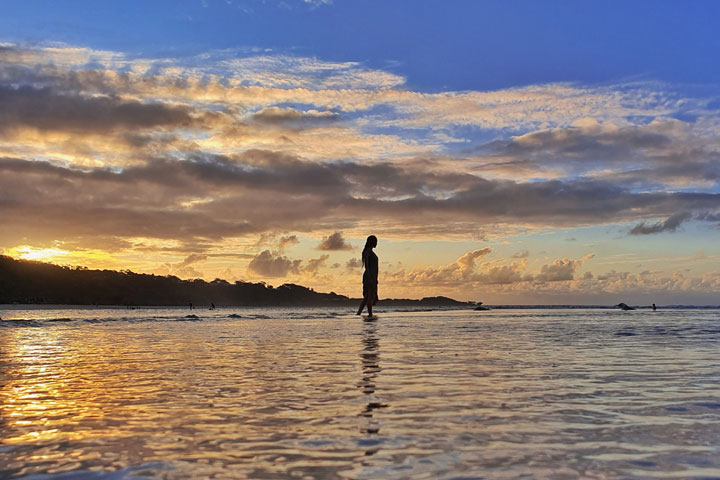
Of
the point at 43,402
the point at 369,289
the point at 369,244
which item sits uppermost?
the point at 369,244

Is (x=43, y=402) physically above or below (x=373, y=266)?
below

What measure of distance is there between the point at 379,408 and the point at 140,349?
8.67 meters

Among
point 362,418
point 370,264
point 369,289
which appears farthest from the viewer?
point 369,289

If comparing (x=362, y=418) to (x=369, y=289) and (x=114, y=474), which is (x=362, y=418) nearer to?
(x=114, y=474)

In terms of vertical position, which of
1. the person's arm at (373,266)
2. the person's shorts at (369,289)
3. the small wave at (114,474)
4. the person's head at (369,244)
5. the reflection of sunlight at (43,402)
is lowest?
the reflection of sunlight at (43,402)

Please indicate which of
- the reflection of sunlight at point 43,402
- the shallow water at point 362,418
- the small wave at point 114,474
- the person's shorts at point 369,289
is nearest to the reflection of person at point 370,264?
the person's shorts at point 369,289

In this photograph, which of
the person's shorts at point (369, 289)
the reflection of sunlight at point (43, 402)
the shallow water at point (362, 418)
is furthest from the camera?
the person's shorts at point (369, 289)

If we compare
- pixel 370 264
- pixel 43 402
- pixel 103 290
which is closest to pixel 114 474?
pixel 43 402

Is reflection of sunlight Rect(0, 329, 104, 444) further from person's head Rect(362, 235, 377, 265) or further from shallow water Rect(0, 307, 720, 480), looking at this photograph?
person's head Rect(362, 235, 377, 265)

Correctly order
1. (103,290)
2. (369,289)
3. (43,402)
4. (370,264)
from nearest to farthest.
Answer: (43,402) → (370,264) → (369,289) → (103,290)

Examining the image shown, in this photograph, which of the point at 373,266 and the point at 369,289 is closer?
the point at 373,266

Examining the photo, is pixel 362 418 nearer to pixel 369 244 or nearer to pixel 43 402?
pixel 43 402

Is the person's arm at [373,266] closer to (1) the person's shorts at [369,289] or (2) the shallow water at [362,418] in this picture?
(1) the person's shorts at [369,289]

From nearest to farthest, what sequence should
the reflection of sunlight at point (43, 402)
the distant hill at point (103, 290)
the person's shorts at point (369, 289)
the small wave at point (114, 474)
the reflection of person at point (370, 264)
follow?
the small wave at point (114, 474) → the reflection of sunlight at point (43, 402) → the reflection of person at point (370, 264) → the person's shorts at point (369, 289) → the distant hill at point (103, 290)
